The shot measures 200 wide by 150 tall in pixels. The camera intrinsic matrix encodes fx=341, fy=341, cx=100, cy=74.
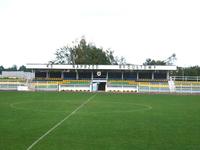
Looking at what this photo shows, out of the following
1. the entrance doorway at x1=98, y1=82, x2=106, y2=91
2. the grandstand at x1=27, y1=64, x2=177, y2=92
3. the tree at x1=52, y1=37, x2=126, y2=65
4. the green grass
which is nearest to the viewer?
the green grass

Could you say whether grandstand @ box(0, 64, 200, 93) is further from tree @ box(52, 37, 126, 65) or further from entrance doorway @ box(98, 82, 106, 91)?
tree @ box(52, 37, 126, 65)

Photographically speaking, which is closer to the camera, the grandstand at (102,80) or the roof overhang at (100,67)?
the grandstand at (102,80)

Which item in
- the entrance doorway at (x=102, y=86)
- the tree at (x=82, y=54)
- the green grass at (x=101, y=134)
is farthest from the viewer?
the tree at (x=82, y=54)

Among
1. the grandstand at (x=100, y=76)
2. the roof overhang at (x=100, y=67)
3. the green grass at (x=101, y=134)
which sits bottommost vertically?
the green grass at (x=101, y=134)

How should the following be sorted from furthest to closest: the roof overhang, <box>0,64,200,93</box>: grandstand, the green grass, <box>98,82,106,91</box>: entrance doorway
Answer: <box>98,82,106,91</box>: entrance doorway → the roof overhang → <box>0,64,200,93</box>: grandstand → the green grass

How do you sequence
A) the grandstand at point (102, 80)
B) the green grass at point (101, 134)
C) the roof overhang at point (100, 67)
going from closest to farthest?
the green grass at point (101, 134)
the grandstand at point (102, 80)
the roof overhang at point (100, 67)

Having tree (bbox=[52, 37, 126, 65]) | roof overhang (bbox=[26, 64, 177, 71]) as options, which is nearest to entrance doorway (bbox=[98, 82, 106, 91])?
roof overhang (bbox=[26, 64, 177, 71])

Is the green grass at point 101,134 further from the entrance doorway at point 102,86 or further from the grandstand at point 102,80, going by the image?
the entrance doorway at point 102,86

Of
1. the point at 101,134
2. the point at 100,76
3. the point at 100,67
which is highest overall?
the point at 100,67

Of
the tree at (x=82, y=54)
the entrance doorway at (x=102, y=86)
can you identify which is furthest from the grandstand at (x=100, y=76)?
the tree at (x=82, y=54)

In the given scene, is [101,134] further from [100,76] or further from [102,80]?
[100,76]

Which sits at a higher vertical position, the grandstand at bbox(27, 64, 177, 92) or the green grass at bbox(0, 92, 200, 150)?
the grandstand at bbox(27, 64, 177, 92)

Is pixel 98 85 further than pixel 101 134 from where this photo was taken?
Yes

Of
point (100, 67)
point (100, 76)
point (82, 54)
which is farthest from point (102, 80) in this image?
point (82, 54)
